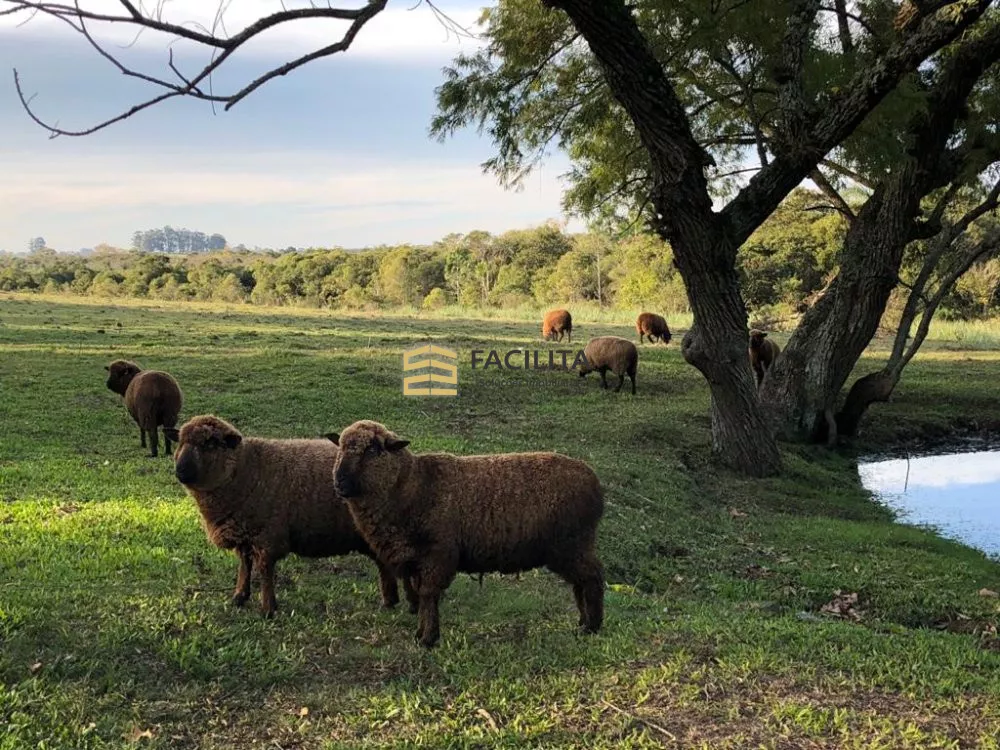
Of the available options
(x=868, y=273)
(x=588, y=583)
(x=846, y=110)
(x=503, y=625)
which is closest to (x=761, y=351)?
(x=868, y=273)

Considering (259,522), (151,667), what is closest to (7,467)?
(259,522)

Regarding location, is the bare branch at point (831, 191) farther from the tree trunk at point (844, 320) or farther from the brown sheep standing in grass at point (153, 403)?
the brown sheep standing in grass at point (153, 403)

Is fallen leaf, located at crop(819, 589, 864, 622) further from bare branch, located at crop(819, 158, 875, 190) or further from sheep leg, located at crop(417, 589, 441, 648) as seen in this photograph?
bare branch, located at crop(819, 158, 875, 190)

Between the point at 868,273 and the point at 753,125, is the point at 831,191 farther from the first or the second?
the point at 753,125

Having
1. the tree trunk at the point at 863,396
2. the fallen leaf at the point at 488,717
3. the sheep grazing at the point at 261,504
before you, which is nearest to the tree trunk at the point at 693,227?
the tree trunk at the point at 863,396

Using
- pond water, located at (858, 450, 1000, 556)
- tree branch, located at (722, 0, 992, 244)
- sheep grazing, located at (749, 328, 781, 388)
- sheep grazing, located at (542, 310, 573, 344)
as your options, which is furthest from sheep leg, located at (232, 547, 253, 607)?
sheep grazing, located at (542, 310, 573, 344)

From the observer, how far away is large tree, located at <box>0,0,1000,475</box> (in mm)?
9836

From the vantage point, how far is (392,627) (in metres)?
5.49

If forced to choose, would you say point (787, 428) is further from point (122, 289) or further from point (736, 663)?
point (122, 289)

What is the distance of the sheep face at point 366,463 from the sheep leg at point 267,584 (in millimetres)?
869

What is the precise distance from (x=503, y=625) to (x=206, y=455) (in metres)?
2.41

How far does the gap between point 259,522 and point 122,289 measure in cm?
5973

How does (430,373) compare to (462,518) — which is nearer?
(462,518)

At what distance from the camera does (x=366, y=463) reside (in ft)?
17.3
